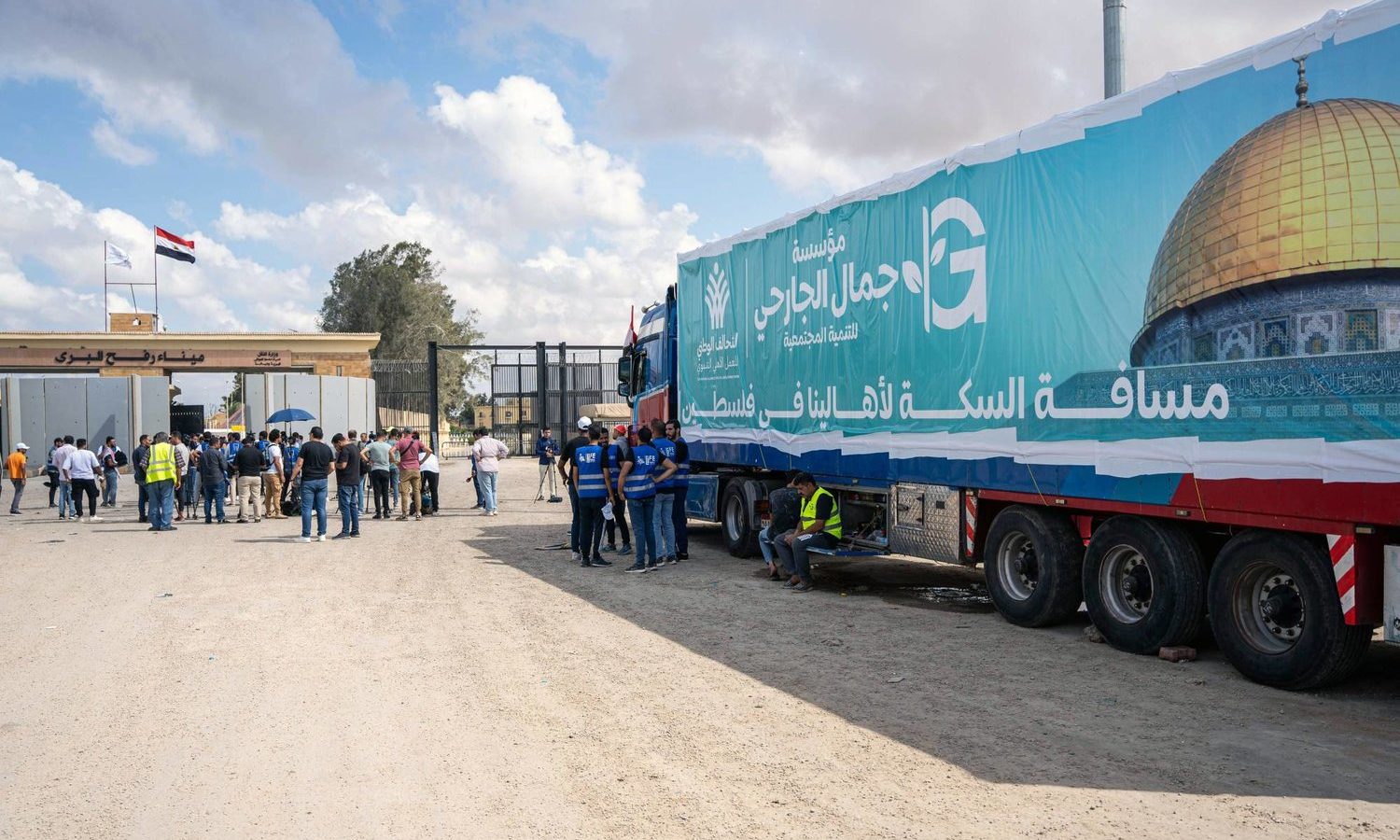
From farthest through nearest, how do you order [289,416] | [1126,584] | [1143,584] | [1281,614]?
[289,416] < [1126,584] < [1143,584] < [1281,614]

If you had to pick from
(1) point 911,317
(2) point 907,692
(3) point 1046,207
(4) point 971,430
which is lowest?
(2) point 907,692

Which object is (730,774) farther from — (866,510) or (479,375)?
(479,375)

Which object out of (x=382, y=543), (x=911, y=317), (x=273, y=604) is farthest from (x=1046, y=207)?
(x=382, y=543)

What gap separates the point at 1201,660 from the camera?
24.9 ft

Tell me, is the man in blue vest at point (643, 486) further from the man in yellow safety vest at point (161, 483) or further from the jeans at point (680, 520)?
the man in yellow safety vest at point (161, 483)

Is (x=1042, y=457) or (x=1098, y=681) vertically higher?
(x=1042, y=457)

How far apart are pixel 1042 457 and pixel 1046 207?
198 centimetres

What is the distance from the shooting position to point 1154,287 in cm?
727

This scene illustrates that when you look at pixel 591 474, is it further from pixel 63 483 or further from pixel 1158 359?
pixel 63 483

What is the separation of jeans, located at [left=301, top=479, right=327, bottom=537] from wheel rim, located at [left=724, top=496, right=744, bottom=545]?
6624mm

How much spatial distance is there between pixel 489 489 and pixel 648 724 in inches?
588

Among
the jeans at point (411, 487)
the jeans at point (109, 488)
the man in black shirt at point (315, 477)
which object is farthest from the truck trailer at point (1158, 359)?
the jeans at point (109, 488)

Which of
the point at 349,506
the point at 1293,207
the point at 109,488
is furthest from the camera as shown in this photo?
the point at 109,488

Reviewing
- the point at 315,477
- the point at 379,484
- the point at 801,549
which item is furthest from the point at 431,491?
the point at 801,549
